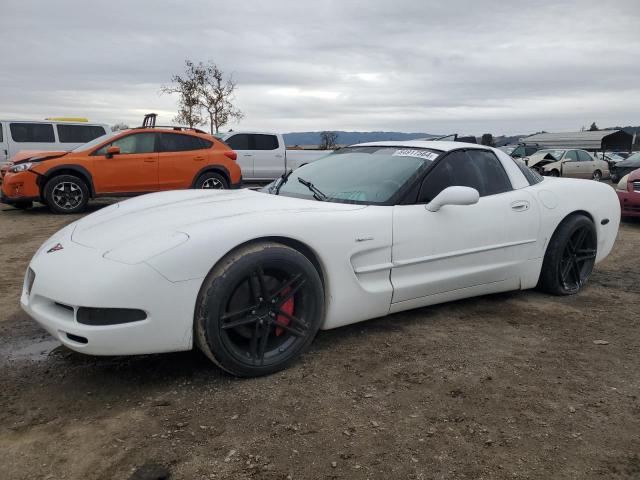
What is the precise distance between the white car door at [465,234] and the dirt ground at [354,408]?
354 millimetres

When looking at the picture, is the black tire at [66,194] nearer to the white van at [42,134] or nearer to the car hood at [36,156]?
the car hood at [36,156]

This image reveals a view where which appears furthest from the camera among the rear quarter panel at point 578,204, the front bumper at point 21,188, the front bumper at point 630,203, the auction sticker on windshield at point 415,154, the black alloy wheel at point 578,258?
the front bumper at point 21,188

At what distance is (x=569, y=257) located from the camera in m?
4.43

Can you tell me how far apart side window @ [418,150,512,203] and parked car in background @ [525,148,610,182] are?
17076 millimetres

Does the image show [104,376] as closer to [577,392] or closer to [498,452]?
[498,452]

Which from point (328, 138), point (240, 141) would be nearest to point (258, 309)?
point (240, 141)

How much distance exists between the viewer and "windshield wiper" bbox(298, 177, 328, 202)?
3.49 metres

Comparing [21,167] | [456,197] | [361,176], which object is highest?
[361,176]

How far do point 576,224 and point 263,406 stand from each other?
310cm

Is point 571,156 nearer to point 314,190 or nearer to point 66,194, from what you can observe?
point 66,194

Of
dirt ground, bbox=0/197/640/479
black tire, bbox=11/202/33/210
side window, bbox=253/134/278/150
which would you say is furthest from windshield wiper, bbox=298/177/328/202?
side window, bbox=253/134/278/150

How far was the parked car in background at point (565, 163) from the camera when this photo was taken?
20.2 meters

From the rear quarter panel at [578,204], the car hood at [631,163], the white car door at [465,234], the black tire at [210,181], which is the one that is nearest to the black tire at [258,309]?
the white car door at [465,234]

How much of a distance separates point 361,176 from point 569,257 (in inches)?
77.9
